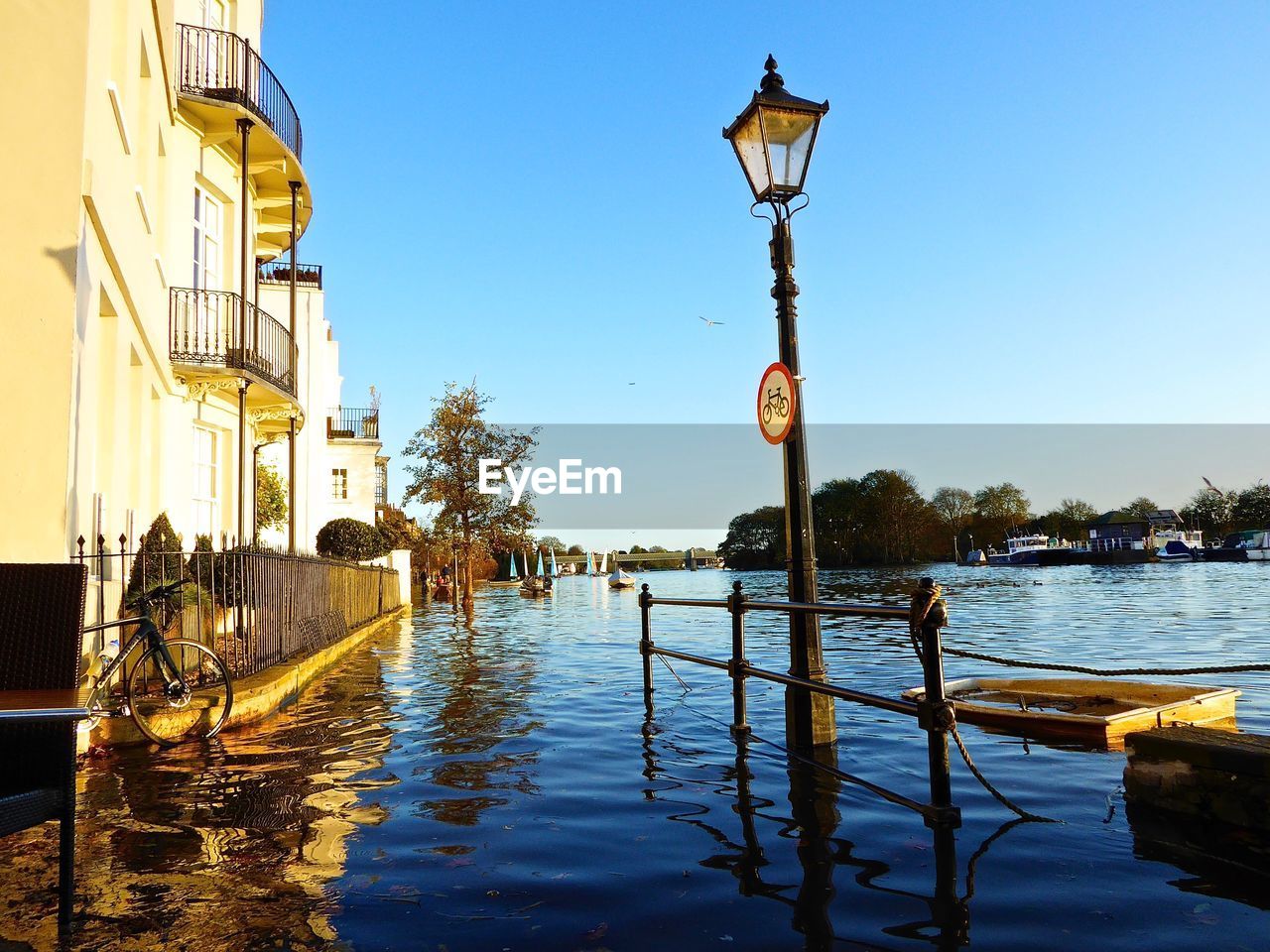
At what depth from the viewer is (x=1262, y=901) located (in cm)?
351

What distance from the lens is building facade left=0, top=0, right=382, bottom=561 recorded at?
6684mm

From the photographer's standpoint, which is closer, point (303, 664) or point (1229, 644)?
point (303, 664)

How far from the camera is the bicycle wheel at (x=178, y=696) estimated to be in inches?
279

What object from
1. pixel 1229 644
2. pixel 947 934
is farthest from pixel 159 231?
pixel 1229 644

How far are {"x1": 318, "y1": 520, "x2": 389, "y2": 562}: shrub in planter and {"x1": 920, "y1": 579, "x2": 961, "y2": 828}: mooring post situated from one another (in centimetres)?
2378

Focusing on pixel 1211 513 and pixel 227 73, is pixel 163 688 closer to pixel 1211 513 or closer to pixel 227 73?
pixel 227 73

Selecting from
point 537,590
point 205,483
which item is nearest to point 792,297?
point 205,483

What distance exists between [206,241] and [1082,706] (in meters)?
15.4

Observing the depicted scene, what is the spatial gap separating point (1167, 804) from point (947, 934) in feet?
6.29

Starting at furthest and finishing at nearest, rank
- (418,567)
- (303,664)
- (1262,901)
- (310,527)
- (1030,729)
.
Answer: (418,567), (310,527), (303,664), (1030,729), (1262,901)

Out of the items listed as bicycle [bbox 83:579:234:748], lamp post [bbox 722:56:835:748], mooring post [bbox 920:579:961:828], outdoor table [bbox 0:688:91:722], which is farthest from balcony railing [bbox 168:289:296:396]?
mooring post [bbox 920:579:961:828]

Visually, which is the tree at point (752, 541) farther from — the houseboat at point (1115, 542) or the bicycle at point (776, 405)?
the bicycle at point (776, 405)

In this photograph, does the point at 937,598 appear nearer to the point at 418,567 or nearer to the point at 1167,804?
the point at 1167,804

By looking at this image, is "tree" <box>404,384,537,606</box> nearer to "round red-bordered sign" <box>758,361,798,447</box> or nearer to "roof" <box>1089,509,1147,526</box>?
"round red-bordered sign" <box>758,361,798,447</box>
